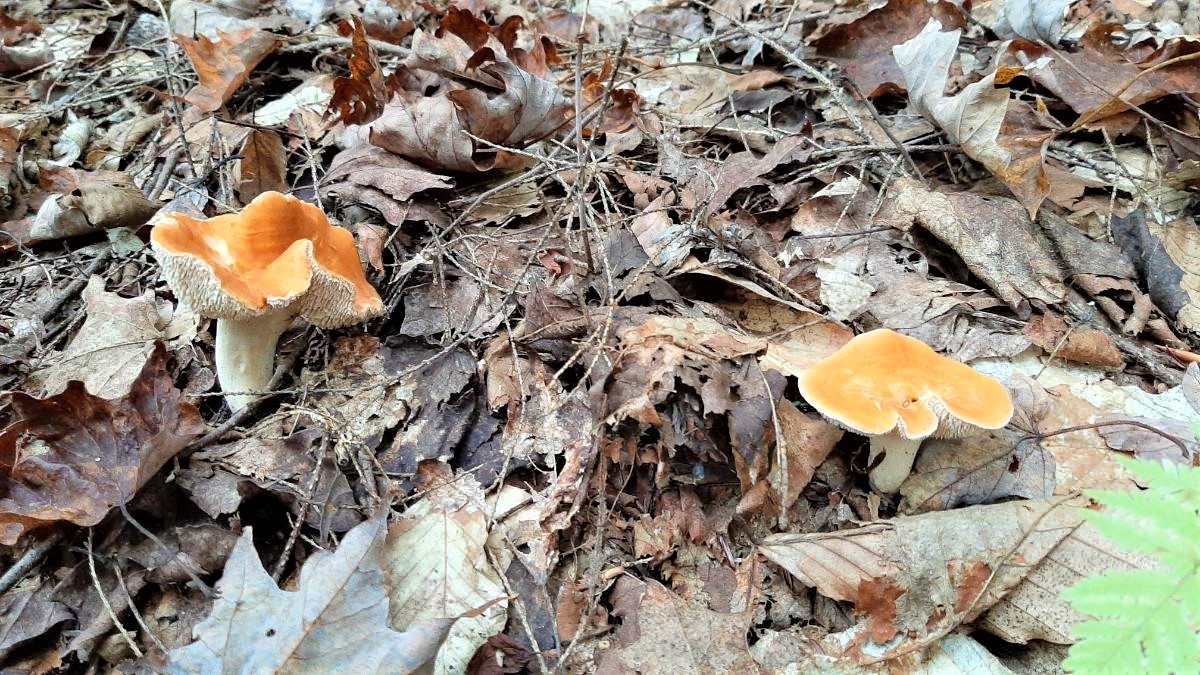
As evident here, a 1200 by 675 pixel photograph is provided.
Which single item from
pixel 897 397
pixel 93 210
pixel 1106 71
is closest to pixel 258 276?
pixel 93 210

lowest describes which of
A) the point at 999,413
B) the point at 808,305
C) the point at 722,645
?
the point at 722,645

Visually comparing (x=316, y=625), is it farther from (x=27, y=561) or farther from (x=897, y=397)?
(x=897, y=397)

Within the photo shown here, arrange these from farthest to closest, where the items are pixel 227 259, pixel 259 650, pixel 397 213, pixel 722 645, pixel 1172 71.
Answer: pixel 1172 71 → pixel 397 213 → pixel 227 259 → pixel 722 645 → pixel 259 650

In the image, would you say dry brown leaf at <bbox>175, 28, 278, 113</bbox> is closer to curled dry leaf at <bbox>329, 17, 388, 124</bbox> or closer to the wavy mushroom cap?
curled dry leaf at <bbox>329, 17, 388, 124</bbox>

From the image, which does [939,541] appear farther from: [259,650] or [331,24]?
[331,24]

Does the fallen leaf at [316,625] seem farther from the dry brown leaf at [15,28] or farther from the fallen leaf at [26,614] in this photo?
the dry brown leaf at [15,28]

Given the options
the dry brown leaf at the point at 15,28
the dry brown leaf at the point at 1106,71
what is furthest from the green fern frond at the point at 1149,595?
the dry brown leaf at the point at 15,28

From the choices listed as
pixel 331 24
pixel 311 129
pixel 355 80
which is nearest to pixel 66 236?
pixel 311 129
